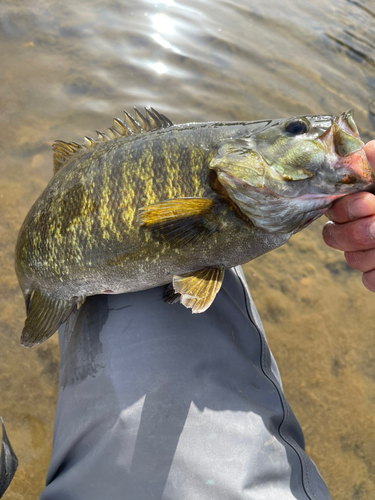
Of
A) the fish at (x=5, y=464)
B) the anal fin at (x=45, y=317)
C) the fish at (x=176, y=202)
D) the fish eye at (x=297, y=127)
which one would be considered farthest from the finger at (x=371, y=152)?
the fish at (x=5, y=464)

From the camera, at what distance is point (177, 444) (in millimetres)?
1425

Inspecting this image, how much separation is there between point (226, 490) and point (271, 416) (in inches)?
15.8

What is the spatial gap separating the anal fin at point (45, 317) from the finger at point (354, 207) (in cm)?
131

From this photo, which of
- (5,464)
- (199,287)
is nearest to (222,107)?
(199,287)

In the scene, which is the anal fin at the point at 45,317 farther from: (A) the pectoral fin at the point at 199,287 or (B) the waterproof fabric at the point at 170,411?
(A) the pectoral fin at the point at 199,287

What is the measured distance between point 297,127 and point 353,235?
0.52m

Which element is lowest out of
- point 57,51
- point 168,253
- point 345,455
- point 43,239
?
point 345,455

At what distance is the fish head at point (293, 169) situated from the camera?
1395 mm

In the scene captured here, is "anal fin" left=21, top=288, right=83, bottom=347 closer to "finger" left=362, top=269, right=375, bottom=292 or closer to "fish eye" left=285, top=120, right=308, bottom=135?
"fish eye" left=285, top=120, right=308, bottom=135

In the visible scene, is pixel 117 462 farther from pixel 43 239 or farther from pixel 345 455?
pixel 345 455

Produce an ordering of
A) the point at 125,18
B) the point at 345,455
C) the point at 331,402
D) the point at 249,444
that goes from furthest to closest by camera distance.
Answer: the point at 125,18 < the point at 331,402 < the point at 345,455 < the point at 249,444

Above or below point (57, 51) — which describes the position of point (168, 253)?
above

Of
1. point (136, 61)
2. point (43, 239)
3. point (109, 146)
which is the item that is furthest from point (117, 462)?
point (136, 61)

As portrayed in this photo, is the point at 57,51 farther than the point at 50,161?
Yes
